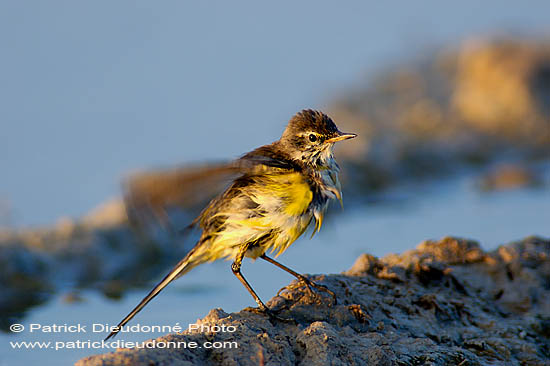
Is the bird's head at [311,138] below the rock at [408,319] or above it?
above

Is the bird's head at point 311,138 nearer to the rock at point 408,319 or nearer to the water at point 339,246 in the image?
the rock at point 408,319

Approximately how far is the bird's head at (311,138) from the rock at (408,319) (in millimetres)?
809

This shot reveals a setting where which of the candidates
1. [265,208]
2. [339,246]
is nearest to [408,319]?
[265,208]

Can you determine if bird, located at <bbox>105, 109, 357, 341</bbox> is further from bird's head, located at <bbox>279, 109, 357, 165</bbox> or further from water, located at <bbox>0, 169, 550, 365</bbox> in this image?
water, located at <bbox>0, 169, 550, 365</bbox>

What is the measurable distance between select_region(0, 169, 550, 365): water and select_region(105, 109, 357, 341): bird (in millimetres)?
1468

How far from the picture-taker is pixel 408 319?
188 inches

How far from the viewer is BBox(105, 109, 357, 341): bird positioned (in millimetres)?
4586

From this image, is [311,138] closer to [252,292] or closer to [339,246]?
[252,292]

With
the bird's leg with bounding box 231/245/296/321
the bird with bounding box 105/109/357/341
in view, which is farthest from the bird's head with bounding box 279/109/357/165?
the bird's leg with bounding box 231/245/296/321

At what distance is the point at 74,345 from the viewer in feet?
19.7

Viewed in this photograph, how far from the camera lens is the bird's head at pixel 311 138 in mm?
5051

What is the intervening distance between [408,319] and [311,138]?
1.37 metres

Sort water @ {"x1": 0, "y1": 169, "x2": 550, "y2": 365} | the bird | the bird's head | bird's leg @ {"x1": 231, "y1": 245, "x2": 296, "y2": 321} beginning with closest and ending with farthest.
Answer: bird's leg @ {"x1": 231, "y1": 245, "x2": 296, "y2": 321} → the bird → the bird's head → water @ {"x1": 0, "y1": 169, "x2": 550, "y2": 365}

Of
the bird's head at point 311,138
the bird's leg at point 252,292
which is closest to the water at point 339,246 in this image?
the bird's leg at point 252,292
